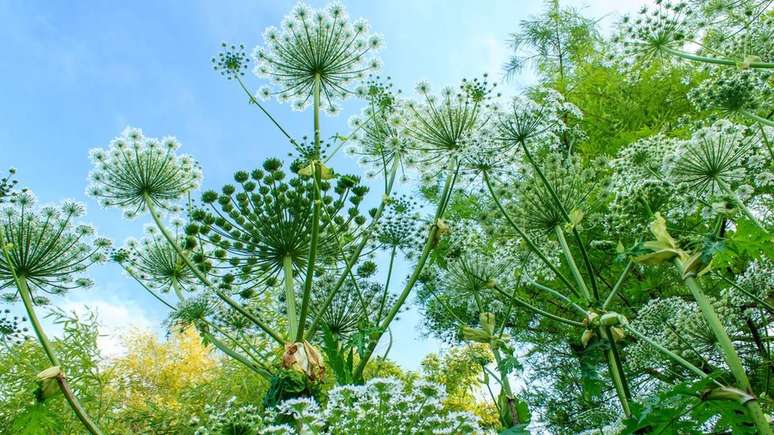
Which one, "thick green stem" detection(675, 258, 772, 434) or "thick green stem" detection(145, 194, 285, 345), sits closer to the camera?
"thick green stem" detection(675, 258, 772, 434)

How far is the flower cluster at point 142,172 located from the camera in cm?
650

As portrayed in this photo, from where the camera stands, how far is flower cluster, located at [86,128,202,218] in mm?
6504

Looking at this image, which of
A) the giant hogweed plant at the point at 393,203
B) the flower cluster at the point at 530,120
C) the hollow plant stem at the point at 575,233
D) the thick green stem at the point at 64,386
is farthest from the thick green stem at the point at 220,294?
the flower cluster at the point at 530,120

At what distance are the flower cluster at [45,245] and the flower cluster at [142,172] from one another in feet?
1.45

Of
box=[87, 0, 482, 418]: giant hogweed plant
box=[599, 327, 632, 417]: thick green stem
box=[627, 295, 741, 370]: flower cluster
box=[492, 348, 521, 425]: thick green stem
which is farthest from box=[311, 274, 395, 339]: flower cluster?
box=[627, 295, 741, 370]: flower cluster

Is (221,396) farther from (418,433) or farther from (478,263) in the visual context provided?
(418,433)

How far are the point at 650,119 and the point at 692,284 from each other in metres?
10.6

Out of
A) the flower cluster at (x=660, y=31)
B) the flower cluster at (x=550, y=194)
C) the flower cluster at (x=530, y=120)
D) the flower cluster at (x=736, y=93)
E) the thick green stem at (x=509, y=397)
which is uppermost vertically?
the flower cluster at (x=660, y=31)

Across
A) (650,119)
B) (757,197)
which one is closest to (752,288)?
(757,197)

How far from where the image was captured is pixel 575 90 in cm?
1359

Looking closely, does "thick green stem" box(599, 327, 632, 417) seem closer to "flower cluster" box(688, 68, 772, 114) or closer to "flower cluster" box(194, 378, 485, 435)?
"flower cluster" box(194, 378, 485, 435)

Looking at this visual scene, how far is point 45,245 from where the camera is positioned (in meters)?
6.01

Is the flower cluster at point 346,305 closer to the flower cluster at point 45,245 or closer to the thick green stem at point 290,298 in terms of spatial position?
the thick green stem at point 290,298

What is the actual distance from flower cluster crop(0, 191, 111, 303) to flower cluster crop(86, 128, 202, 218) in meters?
0.44
